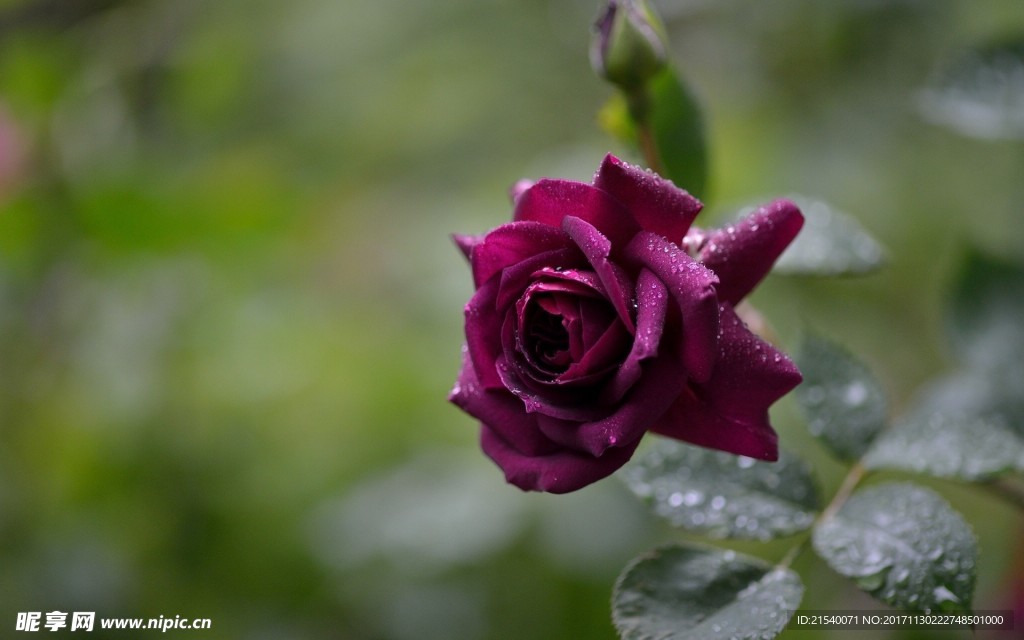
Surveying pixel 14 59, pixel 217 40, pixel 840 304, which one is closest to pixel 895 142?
pixel 840 304

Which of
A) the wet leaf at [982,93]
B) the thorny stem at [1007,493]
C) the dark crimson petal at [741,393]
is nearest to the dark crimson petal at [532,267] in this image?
the dark crimson petal at [741,393]

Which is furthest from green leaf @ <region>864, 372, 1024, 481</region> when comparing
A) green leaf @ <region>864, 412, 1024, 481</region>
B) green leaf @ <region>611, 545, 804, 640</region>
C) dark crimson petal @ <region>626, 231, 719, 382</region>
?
dark crimson petal @ <region>626, 231, 719, 382</region>

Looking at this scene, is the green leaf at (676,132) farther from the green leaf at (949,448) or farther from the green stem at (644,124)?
the green leaf at (949,448)

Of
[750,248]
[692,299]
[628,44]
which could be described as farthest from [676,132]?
[692,299]

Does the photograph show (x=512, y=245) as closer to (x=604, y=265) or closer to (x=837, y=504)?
(x=604, y=265)

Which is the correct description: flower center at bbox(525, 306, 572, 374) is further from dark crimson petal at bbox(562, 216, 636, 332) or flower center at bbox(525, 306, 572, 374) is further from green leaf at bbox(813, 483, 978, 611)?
green leaf at bbox(813, 483, 978, 611)

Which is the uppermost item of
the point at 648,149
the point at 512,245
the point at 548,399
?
the point at 648,149
